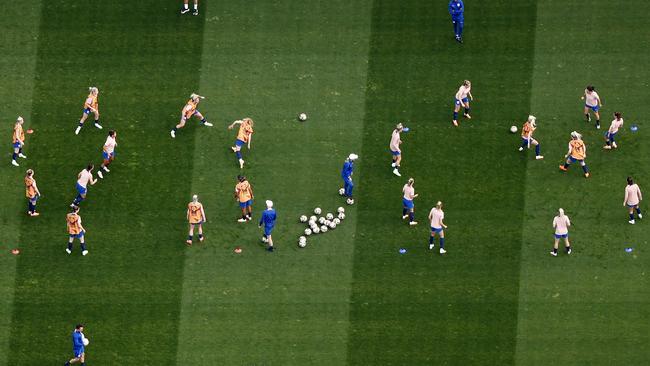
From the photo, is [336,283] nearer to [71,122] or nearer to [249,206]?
[249,206]

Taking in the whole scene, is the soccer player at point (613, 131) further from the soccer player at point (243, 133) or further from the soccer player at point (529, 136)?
the soccer player at point (243, 133)

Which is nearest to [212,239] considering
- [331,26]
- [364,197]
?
[364,197]

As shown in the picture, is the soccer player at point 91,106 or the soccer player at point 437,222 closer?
the soccer player at point 437,222

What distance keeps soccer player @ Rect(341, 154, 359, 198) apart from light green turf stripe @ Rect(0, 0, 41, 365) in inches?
483

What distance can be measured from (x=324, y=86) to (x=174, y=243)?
28.7 ft

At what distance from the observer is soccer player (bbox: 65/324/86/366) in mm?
60594

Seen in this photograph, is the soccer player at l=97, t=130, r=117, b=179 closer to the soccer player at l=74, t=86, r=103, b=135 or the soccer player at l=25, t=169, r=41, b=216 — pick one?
the soccer player at l=74, t=86, r=103, b=135

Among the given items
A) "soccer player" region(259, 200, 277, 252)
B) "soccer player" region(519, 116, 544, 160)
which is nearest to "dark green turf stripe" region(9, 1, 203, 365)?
"soccer player" region(259, 200, 277, 252)

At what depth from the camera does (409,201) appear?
6325cm

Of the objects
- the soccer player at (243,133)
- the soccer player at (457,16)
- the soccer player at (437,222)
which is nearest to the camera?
the soccer player at (437,222)

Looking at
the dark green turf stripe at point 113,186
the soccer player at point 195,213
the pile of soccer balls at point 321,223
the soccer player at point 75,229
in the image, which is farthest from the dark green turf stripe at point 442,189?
the soccer player at point 75,229

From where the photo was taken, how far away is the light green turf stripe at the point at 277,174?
205 ft

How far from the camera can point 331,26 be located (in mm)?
67688

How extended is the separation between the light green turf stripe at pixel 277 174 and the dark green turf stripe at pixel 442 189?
923 millimetres
